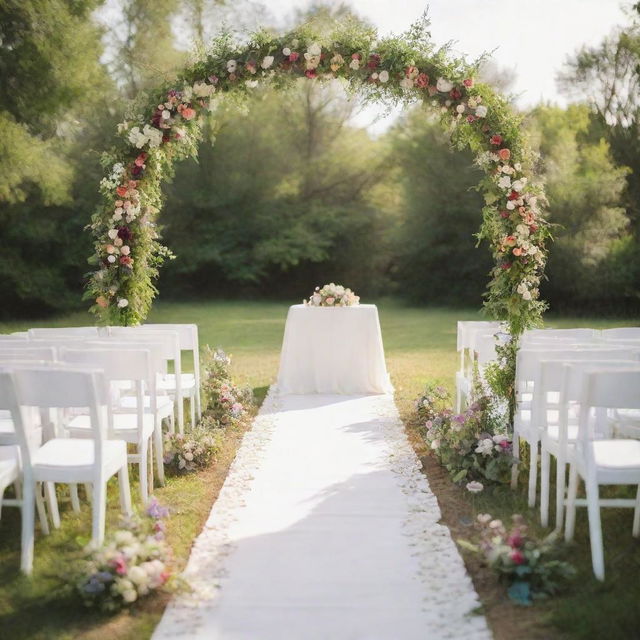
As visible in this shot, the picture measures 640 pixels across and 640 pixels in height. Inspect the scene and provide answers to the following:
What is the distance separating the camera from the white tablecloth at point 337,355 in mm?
8289

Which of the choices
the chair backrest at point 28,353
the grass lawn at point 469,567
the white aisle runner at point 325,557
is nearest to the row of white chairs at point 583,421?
the grass lawn at point 469,567

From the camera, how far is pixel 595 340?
17.6 feet

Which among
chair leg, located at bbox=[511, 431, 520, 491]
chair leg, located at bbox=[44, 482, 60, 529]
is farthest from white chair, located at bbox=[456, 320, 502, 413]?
chair leg, located at bbox=[44, 482, 60, 529]

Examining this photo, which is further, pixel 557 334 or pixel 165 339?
pixel 557 334

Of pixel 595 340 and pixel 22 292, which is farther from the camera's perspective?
pixel 22 292

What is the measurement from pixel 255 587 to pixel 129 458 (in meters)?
1.45

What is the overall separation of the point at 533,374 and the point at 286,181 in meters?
23.4

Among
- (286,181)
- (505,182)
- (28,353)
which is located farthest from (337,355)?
(286,181)

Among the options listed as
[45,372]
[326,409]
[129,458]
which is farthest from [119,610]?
[326,409]

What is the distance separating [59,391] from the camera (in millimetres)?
3461

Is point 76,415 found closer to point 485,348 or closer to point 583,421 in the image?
point 485,348

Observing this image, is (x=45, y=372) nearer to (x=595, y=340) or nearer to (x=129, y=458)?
(x=129, y=458)

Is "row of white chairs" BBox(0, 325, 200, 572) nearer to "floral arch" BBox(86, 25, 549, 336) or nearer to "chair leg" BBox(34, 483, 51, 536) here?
"chair leg" BBox(34, 483, 51, 536)

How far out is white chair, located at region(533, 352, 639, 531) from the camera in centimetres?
365
